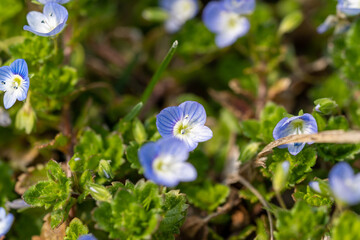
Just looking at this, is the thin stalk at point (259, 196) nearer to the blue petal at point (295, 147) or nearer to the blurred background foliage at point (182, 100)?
the blurred background foliage at point (182, 100)

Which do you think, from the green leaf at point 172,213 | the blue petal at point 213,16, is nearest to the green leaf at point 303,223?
the green leaf at point 172,213

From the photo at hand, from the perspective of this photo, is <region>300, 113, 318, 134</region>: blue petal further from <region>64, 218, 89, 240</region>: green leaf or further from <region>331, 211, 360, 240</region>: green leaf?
<region>64, 218, 89, 240</region>: green leaf

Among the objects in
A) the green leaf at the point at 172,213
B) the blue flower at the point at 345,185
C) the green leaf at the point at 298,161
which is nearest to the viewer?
the blue flower at the point at 345,185

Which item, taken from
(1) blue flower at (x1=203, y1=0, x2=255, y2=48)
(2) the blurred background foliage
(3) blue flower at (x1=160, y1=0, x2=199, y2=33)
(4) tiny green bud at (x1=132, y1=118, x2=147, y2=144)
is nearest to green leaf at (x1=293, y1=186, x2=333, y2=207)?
Result: (2) the blurred background foliage

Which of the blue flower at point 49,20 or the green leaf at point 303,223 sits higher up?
the blue flower at point 49,20

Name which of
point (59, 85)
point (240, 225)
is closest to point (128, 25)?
point (59, 85)
